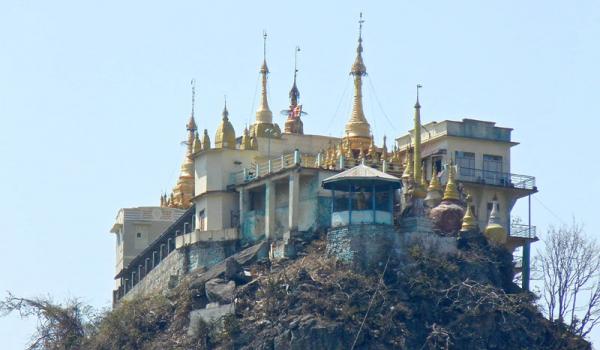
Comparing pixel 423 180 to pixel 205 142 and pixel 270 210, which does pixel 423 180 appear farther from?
pixel 205 142

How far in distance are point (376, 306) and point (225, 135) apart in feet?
48.1

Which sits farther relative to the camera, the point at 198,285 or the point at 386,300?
the point at 198,285

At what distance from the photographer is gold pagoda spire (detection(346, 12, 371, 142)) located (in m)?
98.5

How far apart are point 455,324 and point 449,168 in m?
9.05

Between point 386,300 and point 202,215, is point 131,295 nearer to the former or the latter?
point 202,215

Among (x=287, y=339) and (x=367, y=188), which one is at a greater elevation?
(x=367, y=188)

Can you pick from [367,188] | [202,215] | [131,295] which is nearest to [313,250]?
[367,188]

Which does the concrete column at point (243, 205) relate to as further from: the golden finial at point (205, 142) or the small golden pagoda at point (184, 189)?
the small golden pagoda at point (184, 189)

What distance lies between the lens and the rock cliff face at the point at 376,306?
283ft

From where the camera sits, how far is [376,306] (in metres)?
86.9

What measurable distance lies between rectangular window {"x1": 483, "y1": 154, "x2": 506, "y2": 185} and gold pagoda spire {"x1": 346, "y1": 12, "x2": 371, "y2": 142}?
5301 mm

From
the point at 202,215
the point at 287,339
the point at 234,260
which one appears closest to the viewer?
the point at 287,339

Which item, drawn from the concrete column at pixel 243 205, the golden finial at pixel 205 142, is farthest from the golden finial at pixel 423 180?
the golden finial at pixel 205 142

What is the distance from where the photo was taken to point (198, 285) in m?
93.2
